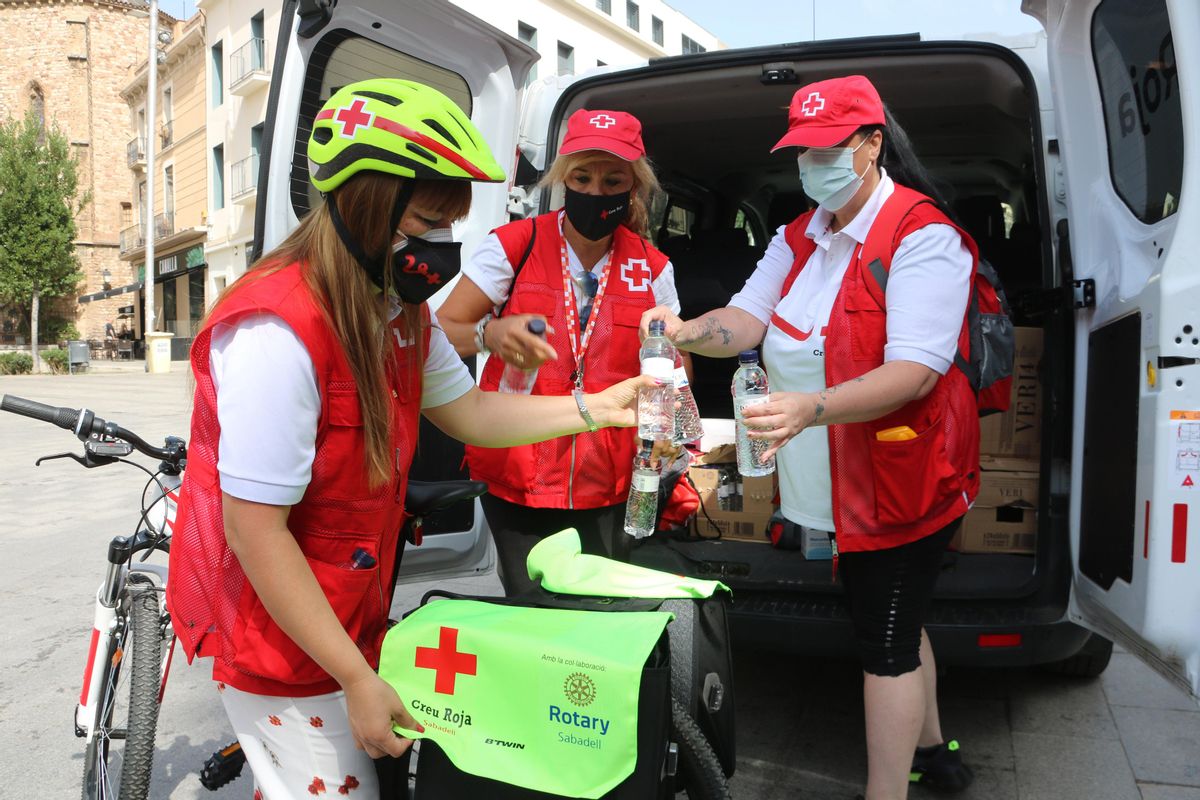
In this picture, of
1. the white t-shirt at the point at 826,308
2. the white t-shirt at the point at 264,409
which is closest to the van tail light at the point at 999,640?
the white t-shirt at the point at 826,308

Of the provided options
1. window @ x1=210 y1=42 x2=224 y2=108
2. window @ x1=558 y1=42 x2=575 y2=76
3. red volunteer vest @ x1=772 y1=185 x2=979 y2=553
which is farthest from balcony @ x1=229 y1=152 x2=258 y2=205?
red volunteer vest @ x1=772 y1=185 x2=979 y2=553

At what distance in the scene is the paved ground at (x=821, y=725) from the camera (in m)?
3.15

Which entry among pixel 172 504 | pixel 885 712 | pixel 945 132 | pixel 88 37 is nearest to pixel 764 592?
pixel 885 712

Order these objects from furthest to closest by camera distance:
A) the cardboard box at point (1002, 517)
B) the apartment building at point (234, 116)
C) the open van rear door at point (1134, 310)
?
the apartment building at point (234, 116), the cardboard box at point (1002, 517), the open van rear door at point (1134, 310)

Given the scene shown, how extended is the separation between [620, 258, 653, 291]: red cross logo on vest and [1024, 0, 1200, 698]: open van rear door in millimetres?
1259

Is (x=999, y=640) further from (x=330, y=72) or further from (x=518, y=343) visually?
(x=330, y=72)

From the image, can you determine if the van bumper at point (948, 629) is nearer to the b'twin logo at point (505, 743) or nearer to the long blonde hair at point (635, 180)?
the long blonde hair at point (635, 180)

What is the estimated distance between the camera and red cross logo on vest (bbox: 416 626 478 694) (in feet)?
5.49

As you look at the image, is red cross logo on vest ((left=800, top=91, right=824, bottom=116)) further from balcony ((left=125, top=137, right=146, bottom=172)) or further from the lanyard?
balcony ((left=125, top=137, right=146, bottom=172))

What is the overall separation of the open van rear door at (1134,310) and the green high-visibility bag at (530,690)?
1.30 m

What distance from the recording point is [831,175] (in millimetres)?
2502

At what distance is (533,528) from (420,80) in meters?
1.75

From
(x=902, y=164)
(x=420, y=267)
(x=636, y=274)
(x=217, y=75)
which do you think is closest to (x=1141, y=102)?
(x=902, y=164)

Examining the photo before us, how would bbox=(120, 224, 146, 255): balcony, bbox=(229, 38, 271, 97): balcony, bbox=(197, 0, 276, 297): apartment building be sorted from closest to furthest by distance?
1. bbox=(229, 38, 271, 97): balcony
2. bbox=(197, 0, 276, 297): apartment building
3. bbox=(120, 224, 146, 255): balcony
